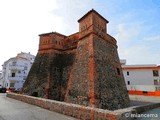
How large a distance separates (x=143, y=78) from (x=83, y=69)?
23.1 meters

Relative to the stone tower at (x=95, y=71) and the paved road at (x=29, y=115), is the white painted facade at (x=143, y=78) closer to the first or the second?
the stone tower at (x=95, y=71)

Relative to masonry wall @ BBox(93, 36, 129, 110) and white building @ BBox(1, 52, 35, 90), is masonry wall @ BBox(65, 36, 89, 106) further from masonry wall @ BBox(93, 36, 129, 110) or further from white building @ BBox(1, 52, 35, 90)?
white building @ BBox(1, 52, 35, 90)

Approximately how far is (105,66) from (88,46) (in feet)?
7.84

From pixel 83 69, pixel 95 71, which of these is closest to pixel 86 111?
pixel 95 71

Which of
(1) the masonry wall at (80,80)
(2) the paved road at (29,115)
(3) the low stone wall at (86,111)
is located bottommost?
(2) the paved road at (29,115)

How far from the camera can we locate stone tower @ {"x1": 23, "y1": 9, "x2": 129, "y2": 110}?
34.3 ft

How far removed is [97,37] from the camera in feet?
41.9

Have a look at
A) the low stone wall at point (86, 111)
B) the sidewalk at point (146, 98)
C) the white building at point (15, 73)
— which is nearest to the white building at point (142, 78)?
the sidewalk at point (146, 98)

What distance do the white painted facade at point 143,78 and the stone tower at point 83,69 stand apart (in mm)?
17593

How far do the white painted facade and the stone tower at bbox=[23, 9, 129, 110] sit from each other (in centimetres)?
1759

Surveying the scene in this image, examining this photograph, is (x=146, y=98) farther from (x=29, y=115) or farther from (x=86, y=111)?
(x=29, y=115)

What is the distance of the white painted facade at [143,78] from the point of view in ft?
95.2

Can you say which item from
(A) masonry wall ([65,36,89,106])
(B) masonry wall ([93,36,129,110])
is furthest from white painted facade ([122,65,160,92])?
(A) masonry wall ([65,36,89,106])

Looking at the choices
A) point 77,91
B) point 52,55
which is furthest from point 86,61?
point 52,55
